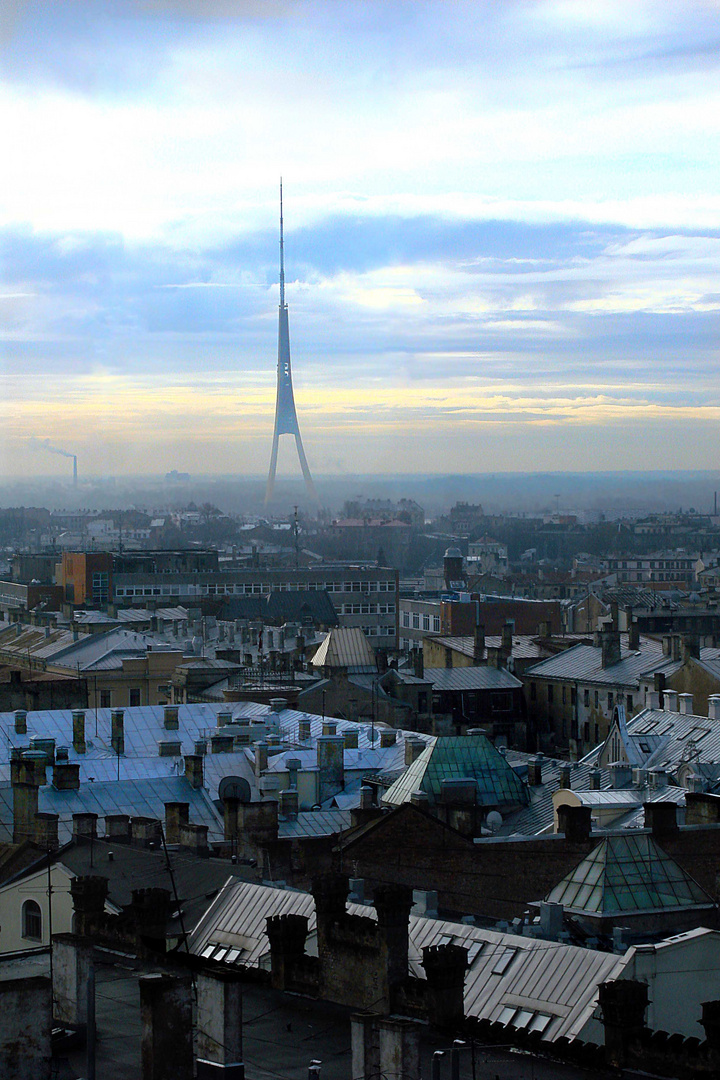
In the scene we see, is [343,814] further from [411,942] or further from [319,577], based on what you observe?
[319,577]

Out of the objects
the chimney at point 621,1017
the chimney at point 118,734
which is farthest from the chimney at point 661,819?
the chimney at point 118,734

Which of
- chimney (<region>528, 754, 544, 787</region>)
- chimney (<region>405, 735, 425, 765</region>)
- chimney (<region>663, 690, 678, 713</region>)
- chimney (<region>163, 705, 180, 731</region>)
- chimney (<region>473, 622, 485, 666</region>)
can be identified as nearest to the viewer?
chimney (<region>528, 754, 544, 787</region>)

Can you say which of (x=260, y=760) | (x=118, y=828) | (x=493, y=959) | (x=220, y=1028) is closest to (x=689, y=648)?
(x=260, y=760)

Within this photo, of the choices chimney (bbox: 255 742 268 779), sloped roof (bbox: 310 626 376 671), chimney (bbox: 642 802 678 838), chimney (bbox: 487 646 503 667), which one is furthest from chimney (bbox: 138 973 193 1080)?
chimney (bbox: 487 646 503 667)

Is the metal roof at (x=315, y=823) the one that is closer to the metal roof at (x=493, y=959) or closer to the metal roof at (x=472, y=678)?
the metal roof at (x=493, y=959)

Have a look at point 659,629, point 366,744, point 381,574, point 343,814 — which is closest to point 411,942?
point 343,814

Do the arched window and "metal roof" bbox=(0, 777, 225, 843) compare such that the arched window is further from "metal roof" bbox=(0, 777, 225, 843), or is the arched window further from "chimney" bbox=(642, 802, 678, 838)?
"chimney" bbox=(642, 802, 678, 838)
